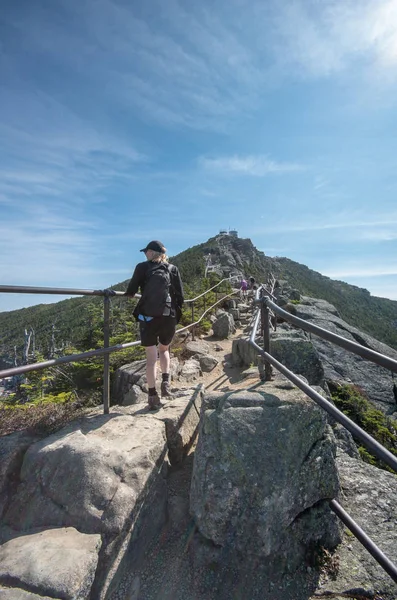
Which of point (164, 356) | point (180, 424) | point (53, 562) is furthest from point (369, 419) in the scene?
point (53, 562)

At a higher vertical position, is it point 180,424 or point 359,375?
point 180,424

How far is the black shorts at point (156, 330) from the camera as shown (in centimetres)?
371

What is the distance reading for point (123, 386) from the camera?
554cm

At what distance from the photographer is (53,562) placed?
1.75 m

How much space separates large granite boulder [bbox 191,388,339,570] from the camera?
6.83ft

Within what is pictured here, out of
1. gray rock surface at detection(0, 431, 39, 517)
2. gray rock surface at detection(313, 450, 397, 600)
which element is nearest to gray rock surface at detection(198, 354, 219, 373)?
gray rock surface at detection(313, 450, 397, 600)

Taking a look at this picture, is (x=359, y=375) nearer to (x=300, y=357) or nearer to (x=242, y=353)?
(x=242, y=353)

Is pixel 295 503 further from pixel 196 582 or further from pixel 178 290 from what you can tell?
pixel 178 290

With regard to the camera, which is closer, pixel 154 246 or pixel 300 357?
pixel 154 246

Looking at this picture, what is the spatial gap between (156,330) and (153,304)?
327 mm

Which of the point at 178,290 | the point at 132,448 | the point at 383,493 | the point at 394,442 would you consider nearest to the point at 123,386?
the point at 178,290

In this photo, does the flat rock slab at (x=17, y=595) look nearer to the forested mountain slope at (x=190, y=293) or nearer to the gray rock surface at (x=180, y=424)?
the gray rock surface at (x=180, y=424)

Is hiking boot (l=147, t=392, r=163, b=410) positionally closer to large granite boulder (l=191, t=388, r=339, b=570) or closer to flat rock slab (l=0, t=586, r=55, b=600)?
large granite boulder (l=191, t=388, r=339, b=570)

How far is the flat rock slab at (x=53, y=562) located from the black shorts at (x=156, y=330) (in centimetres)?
198
